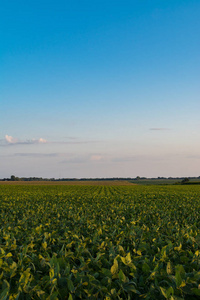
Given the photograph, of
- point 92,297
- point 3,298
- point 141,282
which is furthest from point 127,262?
point 3,298

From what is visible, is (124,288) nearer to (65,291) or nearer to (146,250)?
(65,291)

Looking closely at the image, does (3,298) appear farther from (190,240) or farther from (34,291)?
(190,240)

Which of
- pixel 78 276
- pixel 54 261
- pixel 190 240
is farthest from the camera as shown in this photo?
pixel 190 240

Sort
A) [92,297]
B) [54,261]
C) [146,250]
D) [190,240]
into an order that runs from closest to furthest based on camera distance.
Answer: [92,297]
[54,261]
[146,250]
[190,240]

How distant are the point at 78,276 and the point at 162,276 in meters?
1.23

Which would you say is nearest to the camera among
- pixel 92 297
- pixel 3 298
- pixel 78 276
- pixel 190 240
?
pixel 3 298

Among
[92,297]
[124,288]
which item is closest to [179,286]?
[124,288]

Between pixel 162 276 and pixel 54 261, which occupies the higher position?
pixel 54 261

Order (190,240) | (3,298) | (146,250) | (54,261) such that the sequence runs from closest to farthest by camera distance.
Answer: (3,298), (54,261), (146,250), (190,240)

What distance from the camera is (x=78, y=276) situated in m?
3.52

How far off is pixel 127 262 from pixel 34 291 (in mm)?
1467

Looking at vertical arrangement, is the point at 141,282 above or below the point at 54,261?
A: below

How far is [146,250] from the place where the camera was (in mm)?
5066

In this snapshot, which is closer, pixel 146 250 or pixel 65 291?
pixel 65 291
